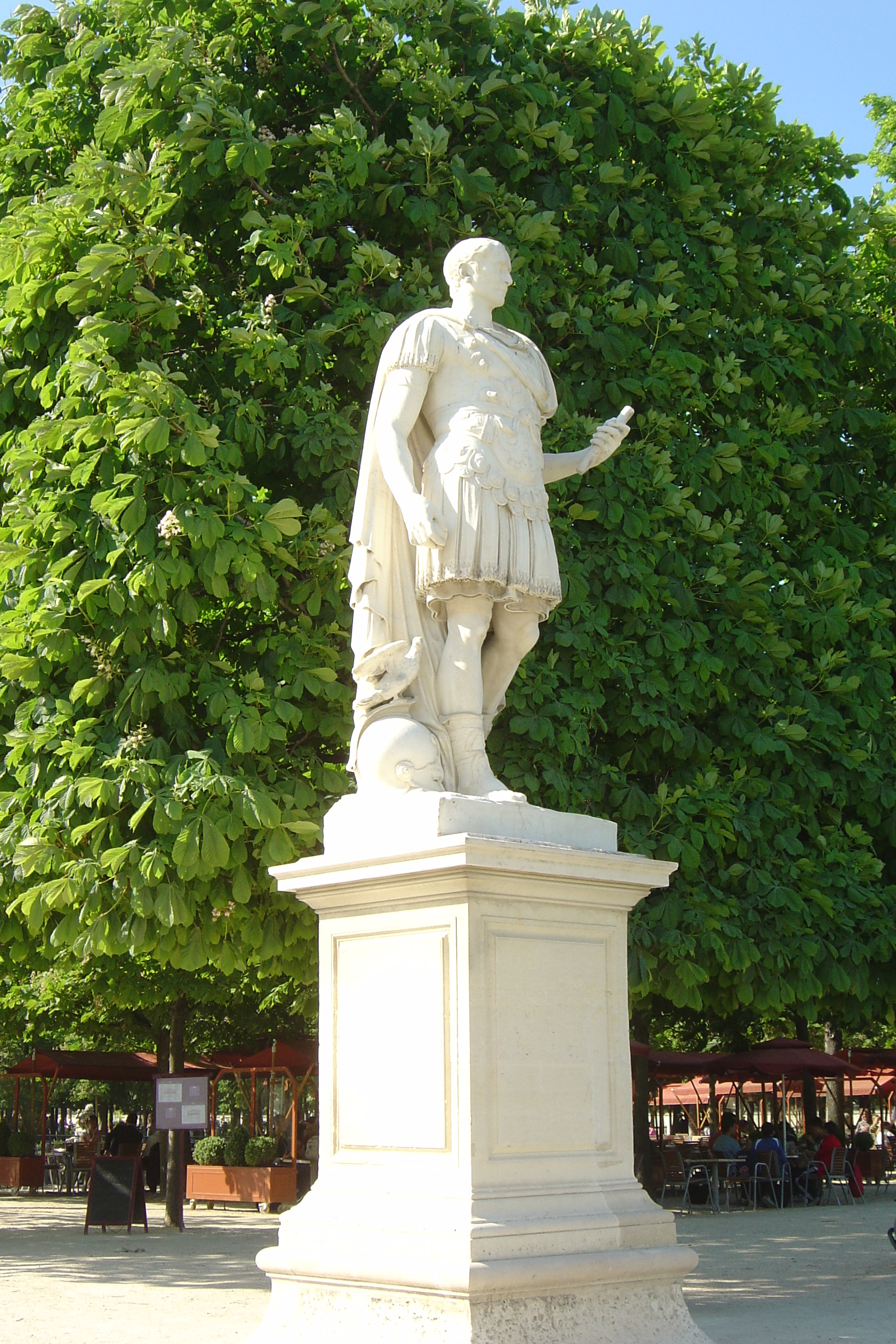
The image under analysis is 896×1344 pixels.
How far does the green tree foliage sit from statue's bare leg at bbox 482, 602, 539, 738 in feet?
10.3

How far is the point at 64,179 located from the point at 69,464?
3.35 metres

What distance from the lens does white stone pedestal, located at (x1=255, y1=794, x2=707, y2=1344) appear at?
5.62m

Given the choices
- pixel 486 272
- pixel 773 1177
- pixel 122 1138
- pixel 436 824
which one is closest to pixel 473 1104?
pixel 436 824

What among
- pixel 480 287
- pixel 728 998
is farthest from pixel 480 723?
pixel 728 998

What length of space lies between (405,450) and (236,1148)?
55.3 feet

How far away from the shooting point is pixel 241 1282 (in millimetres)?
11625

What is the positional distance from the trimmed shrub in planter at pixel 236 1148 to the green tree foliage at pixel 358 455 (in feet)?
35.6

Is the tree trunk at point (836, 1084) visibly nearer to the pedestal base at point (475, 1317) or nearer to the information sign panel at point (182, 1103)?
the information sign panel at point (182, 1103)

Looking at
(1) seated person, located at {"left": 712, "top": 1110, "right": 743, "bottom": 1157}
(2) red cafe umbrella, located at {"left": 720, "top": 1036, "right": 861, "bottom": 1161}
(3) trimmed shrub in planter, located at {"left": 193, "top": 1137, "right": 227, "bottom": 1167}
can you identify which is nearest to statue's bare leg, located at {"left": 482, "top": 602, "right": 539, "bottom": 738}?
(3) trimmed shrub in planter, located at {"left": 193, "top": 1137, "right": 227, "bottom": 1167}

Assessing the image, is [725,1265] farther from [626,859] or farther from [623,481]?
[626,859]

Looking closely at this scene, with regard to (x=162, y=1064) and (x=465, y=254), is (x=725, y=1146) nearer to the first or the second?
(x=162, y=1064)

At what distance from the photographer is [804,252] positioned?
14023 millimetres

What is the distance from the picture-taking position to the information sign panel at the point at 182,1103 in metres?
16.7

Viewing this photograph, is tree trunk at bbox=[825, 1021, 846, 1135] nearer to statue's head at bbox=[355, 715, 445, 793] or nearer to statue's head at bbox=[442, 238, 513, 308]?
statue's head at bbox=[355, 715, 445, 793]
